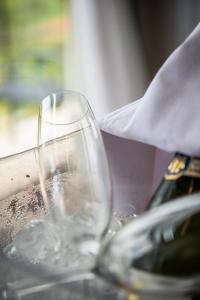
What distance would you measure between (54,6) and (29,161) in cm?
72

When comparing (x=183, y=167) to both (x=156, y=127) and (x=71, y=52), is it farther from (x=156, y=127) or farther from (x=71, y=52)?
(x=71, y=52)

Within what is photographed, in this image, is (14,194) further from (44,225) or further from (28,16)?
(28,16)

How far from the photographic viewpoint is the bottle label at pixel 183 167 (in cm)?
30

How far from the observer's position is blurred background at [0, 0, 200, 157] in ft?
3.33

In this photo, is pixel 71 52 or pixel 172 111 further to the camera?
pixel 71 52

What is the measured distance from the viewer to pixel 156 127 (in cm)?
32

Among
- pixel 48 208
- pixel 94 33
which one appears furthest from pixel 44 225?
pixel 94 33

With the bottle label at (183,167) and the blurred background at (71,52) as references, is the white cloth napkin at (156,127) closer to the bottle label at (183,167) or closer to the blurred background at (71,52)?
the bottle label at (183,167)

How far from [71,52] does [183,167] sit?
79cm

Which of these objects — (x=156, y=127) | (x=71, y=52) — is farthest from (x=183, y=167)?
(x=71, y=52)

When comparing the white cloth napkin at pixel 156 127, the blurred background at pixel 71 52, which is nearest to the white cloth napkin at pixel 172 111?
the white cloth napkin at pixel 156 127

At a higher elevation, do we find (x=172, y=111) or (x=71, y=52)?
(x=172, y=111)

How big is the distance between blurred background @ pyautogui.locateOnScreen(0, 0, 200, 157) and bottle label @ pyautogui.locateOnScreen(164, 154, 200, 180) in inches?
27.1

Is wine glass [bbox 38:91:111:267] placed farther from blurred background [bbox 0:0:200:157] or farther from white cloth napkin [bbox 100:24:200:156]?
blurred background [bbox 0:0:200:157]
